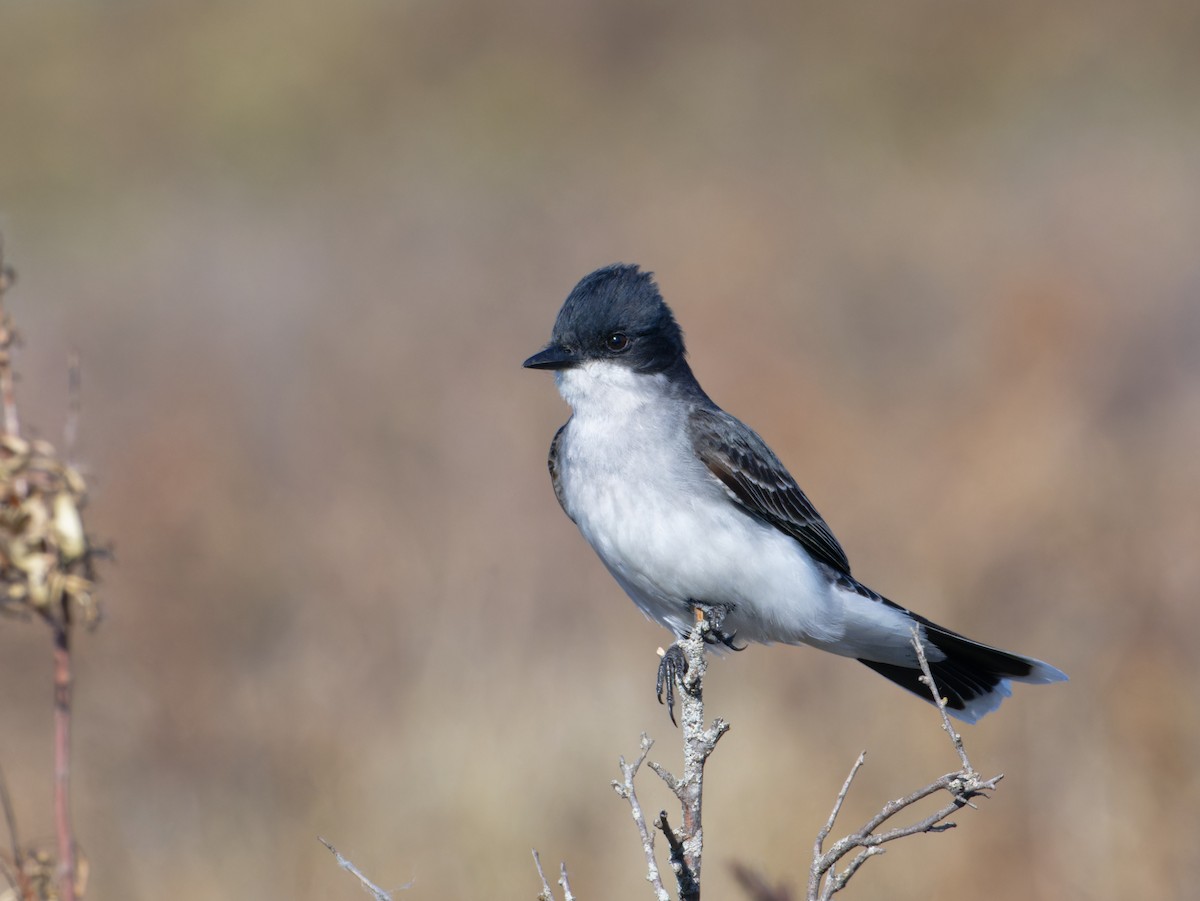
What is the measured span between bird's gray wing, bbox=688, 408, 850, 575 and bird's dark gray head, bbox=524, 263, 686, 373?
0.31 m

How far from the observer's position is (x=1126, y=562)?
268 inches

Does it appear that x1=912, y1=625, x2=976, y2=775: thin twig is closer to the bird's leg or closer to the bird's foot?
the bird's leg

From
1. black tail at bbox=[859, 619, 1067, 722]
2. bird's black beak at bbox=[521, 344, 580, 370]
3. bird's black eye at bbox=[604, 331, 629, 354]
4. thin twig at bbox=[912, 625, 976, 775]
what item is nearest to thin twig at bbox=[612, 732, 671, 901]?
thin twig at bbox=[912, 625, 976, 775]

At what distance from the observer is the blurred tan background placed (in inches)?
231

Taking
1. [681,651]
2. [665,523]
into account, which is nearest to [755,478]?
[665,523]

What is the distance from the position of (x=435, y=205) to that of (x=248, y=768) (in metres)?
11.3

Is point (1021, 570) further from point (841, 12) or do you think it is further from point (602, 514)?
point (841, 12)

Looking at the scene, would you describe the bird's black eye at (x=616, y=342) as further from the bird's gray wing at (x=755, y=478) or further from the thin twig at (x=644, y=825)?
the thin twig at (x=644, y=825)

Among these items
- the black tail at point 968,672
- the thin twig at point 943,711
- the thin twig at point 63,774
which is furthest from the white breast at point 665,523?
the thin twig at point 63,774

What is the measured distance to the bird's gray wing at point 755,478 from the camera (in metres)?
4.73

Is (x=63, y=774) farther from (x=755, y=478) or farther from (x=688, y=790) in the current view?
(x=755, y=478)

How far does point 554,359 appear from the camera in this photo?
15.1ft

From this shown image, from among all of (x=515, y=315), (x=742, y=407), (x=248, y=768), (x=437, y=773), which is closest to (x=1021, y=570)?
(x=742, y=407)

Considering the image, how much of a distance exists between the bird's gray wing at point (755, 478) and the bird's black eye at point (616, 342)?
0.35 m
